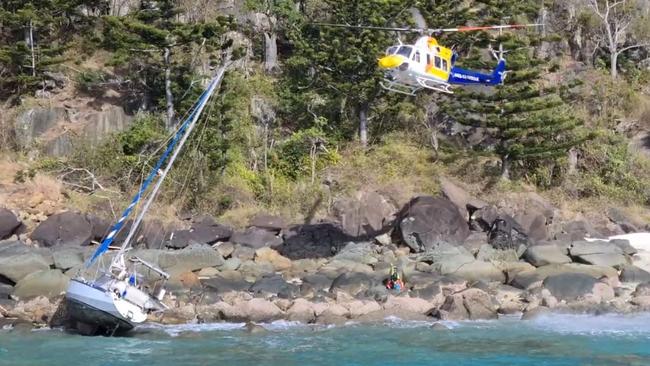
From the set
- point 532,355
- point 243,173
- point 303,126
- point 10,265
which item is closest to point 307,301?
point 532,355

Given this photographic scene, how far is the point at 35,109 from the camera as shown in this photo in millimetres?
35781

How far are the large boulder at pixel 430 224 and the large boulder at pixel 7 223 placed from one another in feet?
48.6

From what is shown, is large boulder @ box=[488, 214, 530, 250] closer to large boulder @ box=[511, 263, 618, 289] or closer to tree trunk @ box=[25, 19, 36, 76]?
large boulder @ box=[511, 263, 618, 289]

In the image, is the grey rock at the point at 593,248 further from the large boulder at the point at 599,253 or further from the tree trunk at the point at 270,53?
the tree trunk at the point at 270,53

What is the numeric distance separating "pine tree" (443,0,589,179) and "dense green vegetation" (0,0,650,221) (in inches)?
2.8

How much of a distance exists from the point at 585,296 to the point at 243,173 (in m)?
16.7

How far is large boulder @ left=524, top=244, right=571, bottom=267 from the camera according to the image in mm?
26484

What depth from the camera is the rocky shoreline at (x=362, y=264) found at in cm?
2205

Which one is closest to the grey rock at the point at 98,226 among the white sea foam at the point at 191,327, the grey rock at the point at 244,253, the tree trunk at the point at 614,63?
the grey rock at the point at 244,253

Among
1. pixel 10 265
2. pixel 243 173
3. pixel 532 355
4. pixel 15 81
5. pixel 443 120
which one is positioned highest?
pixel 15 81

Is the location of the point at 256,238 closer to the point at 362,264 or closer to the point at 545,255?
the point at 362,264

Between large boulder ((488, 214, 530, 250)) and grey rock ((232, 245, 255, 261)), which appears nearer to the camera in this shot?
grey rock ((232, 245, 255, 261))

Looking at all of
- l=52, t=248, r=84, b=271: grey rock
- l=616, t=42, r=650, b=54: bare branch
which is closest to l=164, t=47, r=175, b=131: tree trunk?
l=52, t=248, r=84, b=271: grey rock

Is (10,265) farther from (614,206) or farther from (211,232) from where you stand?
(614,206)
